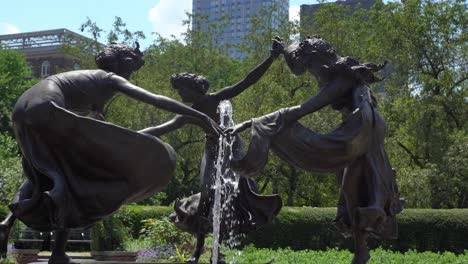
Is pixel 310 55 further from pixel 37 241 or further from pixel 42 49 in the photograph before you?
pixel 42 49

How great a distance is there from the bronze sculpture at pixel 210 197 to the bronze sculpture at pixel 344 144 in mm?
943

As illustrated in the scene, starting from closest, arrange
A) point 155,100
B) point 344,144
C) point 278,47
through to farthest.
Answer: point 155,100
point 344,144
point 278,47

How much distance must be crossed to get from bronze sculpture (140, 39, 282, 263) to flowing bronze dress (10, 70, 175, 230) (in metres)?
1.44

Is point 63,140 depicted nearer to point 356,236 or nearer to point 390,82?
point 356,236

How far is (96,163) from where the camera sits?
17.9 feet

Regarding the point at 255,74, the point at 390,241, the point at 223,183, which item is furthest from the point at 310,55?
the point at 390,241

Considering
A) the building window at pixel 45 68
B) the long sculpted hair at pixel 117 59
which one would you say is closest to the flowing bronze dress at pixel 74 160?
the long sculpted hair at pixel 117 59

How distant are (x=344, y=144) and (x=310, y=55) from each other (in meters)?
1.02

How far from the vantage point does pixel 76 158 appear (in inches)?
212

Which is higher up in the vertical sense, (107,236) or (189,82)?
(189,82)

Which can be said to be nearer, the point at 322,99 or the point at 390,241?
the point at 322,99

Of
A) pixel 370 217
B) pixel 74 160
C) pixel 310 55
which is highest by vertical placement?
pixel 310 55

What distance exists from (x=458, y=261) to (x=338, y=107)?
6123mm

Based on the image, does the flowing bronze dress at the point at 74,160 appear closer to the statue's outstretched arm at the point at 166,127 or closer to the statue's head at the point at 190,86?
the statue's outstretched arm at the point at 166,127
